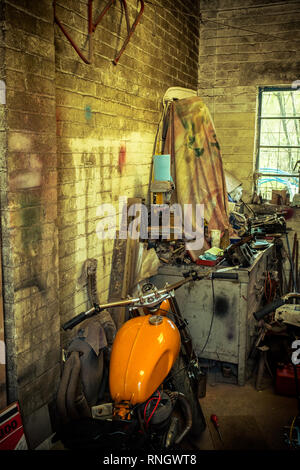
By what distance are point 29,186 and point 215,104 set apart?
4.71m

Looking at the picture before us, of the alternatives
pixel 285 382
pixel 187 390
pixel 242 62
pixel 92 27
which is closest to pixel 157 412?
pixel 187 390

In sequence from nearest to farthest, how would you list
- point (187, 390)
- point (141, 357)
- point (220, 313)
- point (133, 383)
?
1. point (133, 383)
2. point (141, 357)
3. point (187, 390)
4. point (220, 313)

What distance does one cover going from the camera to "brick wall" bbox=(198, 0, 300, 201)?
6570mm

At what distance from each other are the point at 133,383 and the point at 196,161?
129 inches

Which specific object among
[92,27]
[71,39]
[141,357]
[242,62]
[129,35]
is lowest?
[141,357]

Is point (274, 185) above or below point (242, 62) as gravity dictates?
below

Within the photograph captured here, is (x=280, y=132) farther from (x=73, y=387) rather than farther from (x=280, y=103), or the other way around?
(x=73, y=387)

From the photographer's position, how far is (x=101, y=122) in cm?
416

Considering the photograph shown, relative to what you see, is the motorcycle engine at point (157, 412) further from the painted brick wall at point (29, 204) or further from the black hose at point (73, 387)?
the painted brick wall at point (29, 204)

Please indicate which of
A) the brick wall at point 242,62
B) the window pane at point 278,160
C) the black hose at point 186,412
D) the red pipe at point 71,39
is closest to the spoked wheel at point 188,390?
the black hose at point 186,412

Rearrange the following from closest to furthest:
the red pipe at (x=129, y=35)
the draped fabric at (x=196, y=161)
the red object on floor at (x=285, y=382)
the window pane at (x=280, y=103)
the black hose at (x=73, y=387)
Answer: the black hose at (x=73, y=387) → the red object on floor at (x=285, y=382) → the red pipe at (x=129, y=35) → the draped fabric at (x=196, y=161) → the window pane at (x=280, y=103)

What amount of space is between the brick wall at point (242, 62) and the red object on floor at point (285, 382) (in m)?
3.43

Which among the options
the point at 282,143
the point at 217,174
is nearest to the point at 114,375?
the point at 217,174

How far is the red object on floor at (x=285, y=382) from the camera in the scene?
4215 mm
